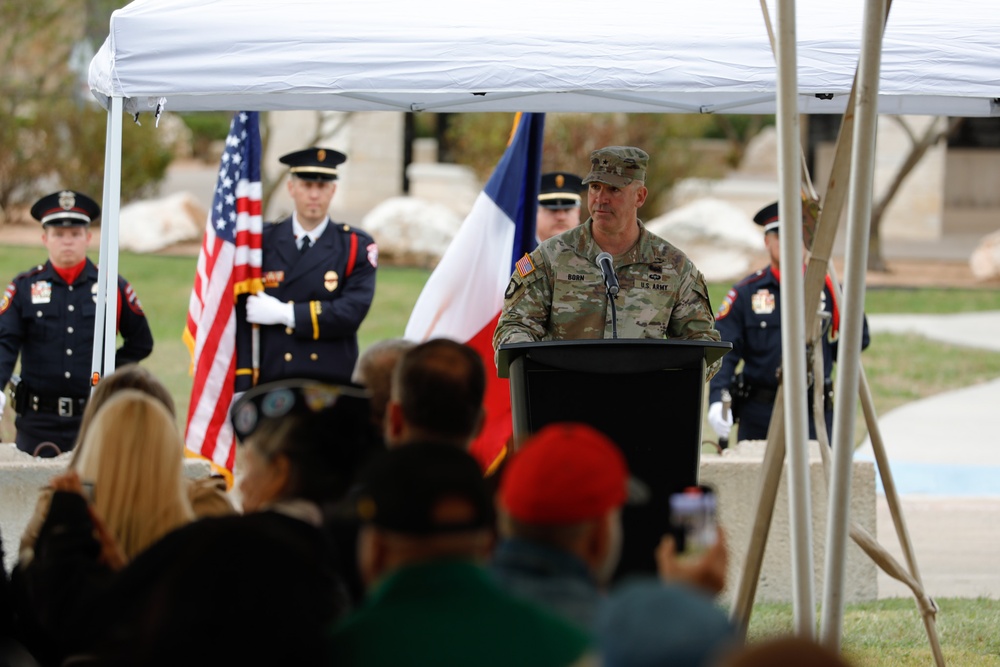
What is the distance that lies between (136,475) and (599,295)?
2.44 meters

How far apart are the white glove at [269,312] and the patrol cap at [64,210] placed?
2.89 ft

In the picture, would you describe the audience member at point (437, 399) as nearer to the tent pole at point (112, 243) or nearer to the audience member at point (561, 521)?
the audience member at point (561, 521)

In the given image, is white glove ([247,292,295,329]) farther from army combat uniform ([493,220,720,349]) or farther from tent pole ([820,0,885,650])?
tent pole ([820,0,885,650])

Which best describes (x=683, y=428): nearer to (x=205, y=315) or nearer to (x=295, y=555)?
(x=295, y=555)

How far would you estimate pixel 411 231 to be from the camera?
65.8 feet

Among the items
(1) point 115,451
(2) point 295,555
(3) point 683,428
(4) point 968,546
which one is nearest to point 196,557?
(2) point 295,555

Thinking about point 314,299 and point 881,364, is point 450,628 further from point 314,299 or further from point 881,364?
point 881,364

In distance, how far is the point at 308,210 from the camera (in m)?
7.38

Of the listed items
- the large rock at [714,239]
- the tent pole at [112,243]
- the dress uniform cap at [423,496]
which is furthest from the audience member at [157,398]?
the large rock at [714,239]

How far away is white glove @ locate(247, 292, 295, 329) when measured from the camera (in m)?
7.09

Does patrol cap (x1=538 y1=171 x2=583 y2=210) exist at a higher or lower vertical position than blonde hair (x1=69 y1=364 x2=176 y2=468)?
higher

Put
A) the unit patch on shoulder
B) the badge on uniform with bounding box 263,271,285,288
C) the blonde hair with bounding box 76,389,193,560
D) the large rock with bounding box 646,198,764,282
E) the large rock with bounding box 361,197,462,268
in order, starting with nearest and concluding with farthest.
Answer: the blonde hair with bounding box 76,389,193,560
the unit patch on shoulder
the badge on uniform with bounding box 263,271,285,288
the large rock with bounding box 646,198,764,282
the large rock with bounding box 361,197,462,268

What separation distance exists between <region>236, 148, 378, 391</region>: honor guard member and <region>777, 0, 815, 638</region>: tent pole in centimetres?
403

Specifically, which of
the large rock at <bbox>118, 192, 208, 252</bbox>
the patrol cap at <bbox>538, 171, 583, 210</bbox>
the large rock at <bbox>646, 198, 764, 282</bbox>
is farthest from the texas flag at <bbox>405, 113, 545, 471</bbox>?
the large rock at <bbox>118, 192, 208, 252</bbox>
